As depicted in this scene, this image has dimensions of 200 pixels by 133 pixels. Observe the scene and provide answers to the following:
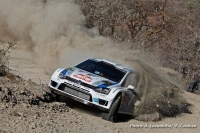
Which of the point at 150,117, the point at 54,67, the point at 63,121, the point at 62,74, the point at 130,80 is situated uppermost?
the point at 62,74

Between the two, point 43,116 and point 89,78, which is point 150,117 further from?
point 43,116

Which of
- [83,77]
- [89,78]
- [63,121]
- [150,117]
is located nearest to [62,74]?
[83,77]

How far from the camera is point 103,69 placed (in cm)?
1074

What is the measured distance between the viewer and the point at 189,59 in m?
24.2

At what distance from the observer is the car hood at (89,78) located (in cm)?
966

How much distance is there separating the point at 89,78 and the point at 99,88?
0.47 metres

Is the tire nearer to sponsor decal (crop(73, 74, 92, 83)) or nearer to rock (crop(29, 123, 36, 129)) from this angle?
sponsor decal (crop(73, 74, 92, 83))

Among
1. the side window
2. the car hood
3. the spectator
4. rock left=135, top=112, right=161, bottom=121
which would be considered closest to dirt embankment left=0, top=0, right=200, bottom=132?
rock left=135, top=112, right=161, bottom=121

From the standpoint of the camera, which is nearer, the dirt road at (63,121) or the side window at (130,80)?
the dirt road at (63,121)

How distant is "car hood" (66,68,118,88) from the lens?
9.66 meters

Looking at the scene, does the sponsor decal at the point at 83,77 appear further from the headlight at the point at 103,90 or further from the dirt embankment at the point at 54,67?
the dirt embankment at the point at 54,67

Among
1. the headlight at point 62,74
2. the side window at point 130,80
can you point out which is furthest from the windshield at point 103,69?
the headlight at point 62,74

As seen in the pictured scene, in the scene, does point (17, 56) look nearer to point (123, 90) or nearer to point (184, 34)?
point (123, 90)

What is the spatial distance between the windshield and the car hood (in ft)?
0.96
